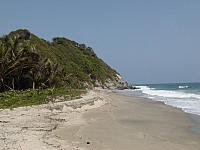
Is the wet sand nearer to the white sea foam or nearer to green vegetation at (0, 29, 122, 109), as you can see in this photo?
green vegetation at (0, 29, 122, 109)

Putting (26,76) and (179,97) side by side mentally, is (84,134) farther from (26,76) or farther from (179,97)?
(179,97)

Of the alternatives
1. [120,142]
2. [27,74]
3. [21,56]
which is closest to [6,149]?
[120,142]

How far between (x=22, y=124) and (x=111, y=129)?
3846mm

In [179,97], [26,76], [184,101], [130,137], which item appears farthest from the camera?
[179,97]

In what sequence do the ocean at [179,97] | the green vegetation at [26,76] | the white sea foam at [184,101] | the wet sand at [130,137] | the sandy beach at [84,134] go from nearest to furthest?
the sandy beach at [84,134] → the wet sand at [130,137] → the green vegetation at [26,76] → the white sea foam at [184,101] → the ocean at [179,97]

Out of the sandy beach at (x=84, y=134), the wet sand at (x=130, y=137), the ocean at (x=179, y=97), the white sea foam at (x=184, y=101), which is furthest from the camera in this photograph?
the ocean at (x=179, y=97)

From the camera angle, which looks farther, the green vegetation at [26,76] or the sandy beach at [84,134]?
the green vegetation at [26,76]

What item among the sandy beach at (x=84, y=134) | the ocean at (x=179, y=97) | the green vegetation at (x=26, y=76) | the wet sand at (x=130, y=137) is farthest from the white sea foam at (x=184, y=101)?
the green vegetation at (x=26, y=76)

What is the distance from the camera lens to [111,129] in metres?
17.2

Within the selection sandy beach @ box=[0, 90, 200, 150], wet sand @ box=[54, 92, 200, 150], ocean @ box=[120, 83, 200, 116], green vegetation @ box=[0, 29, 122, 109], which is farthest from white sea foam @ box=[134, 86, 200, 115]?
green vegetation @ box=[0, 29, 122, 109]

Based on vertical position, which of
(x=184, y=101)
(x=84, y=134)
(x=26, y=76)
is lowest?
(x=84, y=134)

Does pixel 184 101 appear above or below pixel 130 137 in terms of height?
above

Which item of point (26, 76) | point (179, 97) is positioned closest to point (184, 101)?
point (179, 97)

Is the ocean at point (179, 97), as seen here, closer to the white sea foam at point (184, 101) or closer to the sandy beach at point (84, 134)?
the white sea foam at point (184, 101)
